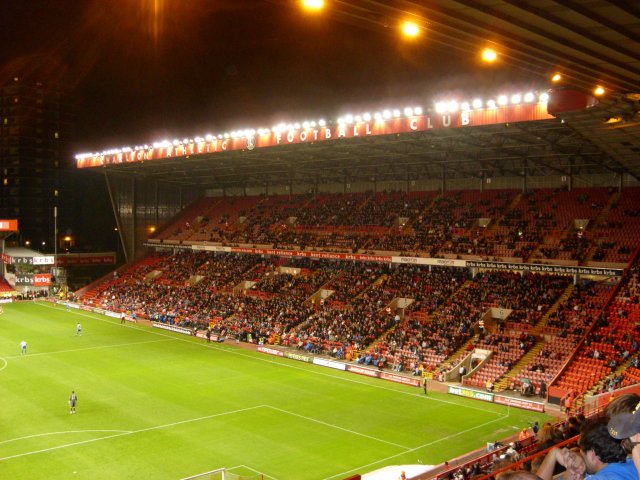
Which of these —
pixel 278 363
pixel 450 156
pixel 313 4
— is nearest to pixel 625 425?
pixel 313 4

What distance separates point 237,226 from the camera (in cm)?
6988

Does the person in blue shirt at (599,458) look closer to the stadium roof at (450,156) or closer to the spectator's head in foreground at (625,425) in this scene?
the spectator's head in foreground at (625,425)

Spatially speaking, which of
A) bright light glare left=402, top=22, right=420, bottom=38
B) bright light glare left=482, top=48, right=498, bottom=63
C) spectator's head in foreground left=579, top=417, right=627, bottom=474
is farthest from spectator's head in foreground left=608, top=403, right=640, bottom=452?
bright light glare left=482, top=48, right=498, bottom=63

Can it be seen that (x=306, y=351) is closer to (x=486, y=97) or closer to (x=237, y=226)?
(x=486, y=97)

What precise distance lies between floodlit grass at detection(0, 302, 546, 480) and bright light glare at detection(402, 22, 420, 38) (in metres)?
16.3

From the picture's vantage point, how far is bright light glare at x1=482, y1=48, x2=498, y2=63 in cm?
1412

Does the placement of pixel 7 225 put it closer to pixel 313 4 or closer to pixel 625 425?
pixel 313 4

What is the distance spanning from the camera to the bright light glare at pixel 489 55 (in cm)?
1412

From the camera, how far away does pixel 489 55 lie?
14.6 meters

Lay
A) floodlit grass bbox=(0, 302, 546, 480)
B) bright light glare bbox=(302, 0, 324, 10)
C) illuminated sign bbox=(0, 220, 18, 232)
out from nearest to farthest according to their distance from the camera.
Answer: bright light glare bbox=(302, 0, 324, 10) < floodlit grass bbox=(0, 302, 546, 480) < illuminated sign bbox=(0, 220, 18, 232)

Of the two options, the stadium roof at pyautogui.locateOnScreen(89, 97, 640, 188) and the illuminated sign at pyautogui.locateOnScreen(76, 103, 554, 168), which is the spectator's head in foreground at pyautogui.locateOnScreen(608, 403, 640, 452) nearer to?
the stadium roof at pyautogui.locateOnScreen(89, 97, 640, 188)

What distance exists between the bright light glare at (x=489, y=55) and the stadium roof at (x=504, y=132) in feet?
0.74

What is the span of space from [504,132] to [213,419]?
83.9 feet

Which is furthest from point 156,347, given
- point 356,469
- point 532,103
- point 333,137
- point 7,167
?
point 7,167
